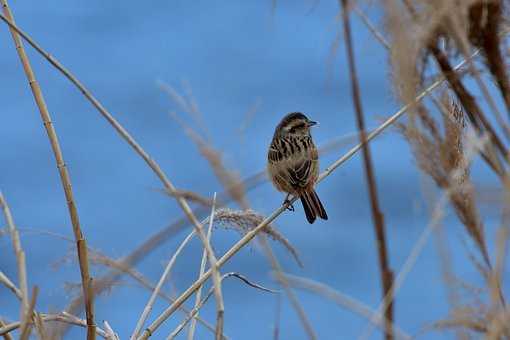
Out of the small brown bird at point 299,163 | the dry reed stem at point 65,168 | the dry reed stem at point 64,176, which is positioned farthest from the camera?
the small brown bird at point 299,163

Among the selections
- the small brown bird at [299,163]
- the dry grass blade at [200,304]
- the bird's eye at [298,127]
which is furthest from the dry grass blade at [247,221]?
the bird's eye at [298,127]

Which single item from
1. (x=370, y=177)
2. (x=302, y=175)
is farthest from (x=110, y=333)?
(x=302, y=175)

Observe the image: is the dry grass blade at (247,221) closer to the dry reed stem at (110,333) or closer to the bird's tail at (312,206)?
the dry reed stem at (110,333)

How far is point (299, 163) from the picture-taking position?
4.43m

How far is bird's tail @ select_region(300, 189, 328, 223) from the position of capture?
5.10 m

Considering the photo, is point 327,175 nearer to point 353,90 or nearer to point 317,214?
point 317,214

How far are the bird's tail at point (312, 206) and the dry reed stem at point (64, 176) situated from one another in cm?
270

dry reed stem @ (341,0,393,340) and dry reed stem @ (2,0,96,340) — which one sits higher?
dry reed stem @ (2,0,96,340)

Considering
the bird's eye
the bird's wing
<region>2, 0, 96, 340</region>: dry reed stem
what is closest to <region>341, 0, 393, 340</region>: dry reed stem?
<region>2, 0, 96, 340</region>: dry reed stem

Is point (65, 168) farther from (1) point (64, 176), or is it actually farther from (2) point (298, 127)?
(2) point (298, 127)

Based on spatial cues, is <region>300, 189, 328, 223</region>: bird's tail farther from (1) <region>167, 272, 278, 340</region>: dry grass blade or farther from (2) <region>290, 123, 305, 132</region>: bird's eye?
(1) <region>167, 272, 278, 340</region>: dry grass blade

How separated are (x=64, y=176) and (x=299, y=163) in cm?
207

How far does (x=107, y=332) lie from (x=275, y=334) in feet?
3.20

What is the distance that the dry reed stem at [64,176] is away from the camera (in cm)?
236
